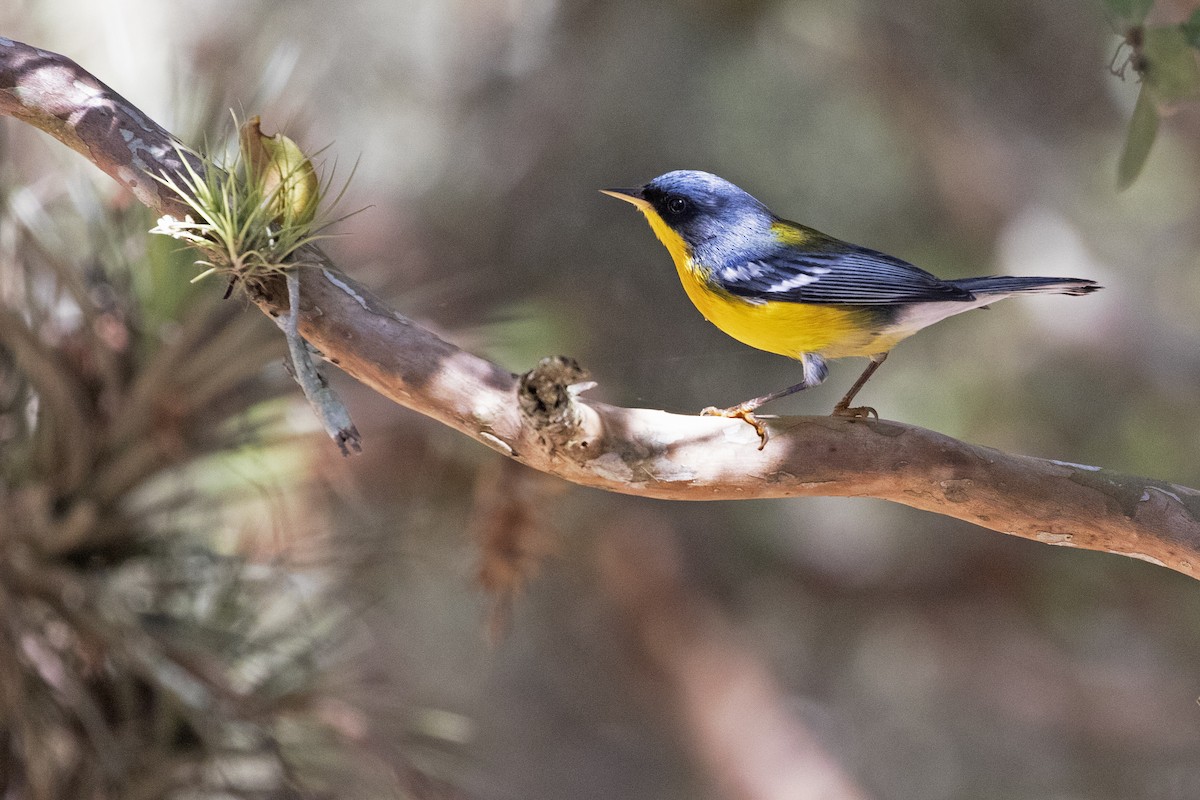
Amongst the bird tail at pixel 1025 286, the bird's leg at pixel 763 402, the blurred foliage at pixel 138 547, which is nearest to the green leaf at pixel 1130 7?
the bird tail at pixel 1025 286

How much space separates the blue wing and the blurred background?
0.78 meters

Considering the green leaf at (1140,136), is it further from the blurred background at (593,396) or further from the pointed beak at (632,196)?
the pointed beak at (632,196)

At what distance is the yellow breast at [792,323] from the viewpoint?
1.24 metres

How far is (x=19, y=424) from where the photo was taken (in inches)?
71.9

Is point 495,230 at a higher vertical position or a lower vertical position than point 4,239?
higher

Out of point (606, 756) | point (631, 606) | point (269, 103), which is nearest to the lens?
point (269, 103)

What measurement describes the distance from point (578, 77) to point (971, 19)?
1429 mm

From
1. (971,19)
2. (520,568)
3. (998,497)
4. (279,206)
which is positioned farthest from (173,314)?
(971,19)

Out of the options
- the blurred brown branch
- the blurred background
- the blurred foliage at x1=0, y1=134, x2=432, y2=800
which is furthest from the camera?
the blurred background

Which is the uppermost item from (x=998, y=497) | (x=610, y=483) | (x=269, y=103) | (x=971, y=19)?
(x=971, y=19)

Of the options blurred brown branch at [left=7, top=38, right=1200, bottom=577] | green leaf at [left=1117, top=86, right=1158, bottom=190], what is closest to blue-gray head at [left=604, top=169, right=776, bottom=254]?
blurred brown branch at [left=7, top=38, right=1200, bottom=577]

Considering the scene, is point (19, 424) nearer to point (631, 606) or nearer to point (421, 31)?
point (631, 606)

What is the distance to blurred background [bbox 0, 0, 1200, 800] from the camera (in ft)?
5.99

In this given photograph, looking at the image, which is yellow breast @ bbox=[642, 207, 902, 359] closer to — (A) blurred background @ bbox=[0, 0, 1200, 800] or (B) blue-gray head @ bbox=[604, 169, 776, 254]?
(B) blue-gray head @ bbox=[604, 169, 776, 254]
